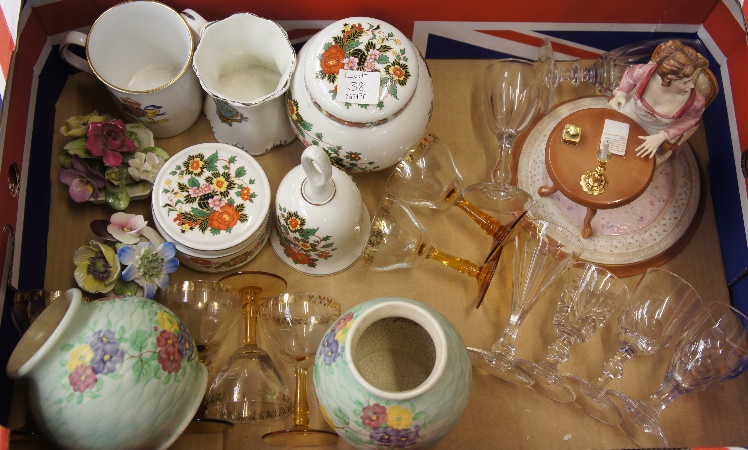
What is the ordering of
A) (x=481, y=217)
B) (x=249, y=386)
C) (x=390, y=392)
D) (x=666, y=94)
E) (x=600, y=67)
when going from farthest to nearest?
(x=600, y=67) → (x=481, y=217) → (x=666, y=94) → (x=249, y=386) → (x=390, y=392)

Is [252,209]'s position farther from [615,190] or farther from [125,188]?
[615,190]

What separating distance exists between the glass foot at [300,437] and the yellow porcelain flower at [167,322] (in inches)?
9.0

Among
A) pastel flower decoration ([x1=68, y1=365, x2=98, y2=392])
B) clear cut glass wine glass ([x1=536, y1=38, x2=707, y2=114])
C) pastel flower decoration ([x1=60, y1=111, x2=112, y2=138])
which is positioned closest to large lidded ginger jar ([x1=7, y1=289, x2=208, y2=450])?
pastel flower decoration ([x1=68, y1=365, x2=98, y2=392])

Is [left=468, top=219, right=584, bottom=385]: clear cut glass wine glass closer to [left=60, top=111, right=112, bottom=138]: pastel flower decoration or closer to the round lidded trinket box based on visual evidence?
the round lidded trinket box

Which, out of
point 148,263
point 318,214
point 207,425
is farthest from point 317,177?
point 207,425

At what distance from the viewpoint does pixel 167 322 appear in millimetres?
976

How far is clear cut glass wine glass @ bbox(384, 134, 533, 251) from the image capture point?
1.25 meters

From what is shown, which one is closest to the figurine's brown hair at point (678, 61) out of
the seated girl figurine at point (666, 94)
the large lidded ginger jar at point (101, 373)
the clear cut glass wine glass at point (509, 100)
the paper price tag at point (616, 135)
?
the seated girl figurine at point (666, 94)

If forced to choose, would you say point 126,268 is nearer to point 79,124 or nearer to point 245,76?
point 79,124

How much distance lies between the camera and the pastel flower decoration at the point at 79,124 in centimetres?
127

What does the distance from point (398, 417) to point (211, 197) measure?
565mm

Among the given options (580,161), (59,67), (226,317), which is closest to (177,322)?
(226,317)

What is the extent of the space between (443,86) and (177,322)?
772 millimetres

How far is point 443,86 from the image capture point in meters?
1.47
